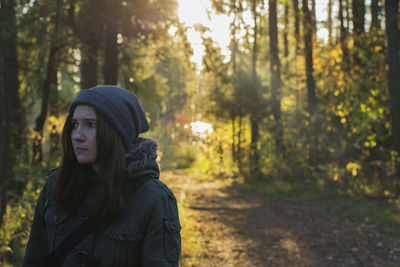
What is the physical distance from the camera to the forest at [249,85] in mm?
7333

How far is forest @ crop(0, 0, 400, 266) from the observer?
733 cm

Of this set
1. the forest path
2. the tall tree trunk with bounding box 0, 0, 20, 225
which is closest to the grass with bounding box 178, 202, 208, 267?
the forest path

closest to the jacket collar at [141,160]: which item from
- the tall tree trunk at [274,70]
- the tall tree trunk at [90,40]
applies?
the tall tree trunk at [90,40]

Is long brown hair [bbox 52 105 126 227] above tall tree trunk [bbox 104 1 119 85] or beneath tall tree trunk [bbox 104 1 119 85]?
beneath

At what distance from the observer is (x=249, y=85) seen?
Answer: 54.1 ft

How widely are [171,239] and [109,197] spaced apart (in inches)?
14.7

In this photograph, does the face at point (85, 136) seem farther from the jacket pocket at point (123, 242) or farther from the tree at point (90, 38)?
the tree at point (90, 38)

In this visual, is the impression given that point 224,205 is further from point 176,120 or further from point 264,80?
point 176,120

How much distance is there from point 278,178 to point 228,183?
2748mm

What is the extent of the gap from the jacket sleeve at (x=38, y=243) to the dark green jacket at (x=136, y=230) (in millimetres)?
140

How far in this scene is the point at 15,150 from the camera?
10.6 metres

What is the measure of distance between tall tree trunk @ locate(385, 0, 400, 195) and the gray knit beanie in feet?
30.2

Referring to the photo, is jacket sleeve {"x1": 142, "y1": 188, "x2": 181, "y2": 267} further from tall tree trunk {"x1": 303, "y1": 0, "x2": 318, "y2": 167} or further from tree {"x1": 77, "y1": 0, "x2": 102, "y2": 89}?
tall tree trunk {"x1": 303, "y1": 0, "x2": 318, "y2": 167}

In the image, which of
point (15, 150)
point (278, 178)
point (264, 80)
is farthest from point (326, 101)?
point (15, 150)
